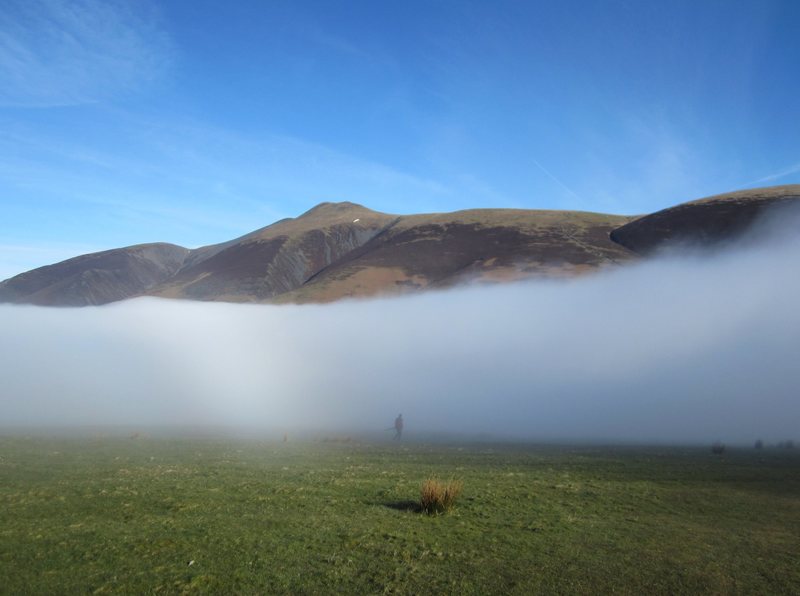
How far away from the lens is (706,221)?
134 meters

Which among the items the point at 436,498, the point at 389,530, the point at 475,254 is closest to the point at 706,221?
the point at 475,254

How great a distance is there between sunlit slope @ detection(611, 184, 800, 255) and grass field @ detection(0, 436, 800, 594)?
124 metres

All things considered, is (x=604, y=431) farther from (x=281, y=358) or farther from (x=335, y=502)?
(x=281, y=358)

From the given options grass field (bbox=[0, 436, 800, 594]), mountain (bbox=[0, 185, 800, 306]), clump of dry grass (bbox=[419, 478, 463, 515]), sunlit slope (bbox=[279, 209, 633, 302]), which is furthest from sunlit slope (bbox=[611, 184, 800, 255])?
clump of dry grass (bbox=[419, 478, 463, 515])

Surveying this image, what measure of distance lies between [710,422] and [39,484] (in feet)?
153

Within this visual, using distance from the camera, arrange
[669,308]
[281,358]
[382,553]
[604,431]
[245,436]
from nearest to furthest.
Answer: [382,553]
[245,436]
[604,431]
[281,358]
[669,308]

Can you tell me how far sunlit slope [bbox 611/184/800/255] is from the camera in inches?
5039

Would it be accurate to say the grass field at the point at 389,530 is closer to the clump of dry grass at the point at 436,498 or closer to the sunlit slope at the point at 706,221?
the clump of dry grass at the point at 436,498

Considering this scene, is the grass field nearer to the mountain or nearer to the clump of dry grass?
the clump of dry grass

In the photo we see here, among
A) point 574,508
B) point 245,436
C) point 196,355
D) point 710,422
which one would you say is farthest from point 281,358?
point 574,508

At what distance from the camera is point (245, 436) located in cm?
3600

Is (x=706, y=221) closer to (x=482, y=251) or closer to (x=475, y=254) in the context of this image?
(x=482, y=251)

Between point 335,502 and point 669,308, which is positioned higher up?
point 669,308

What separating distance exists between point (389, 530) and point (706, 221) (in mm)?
142350
